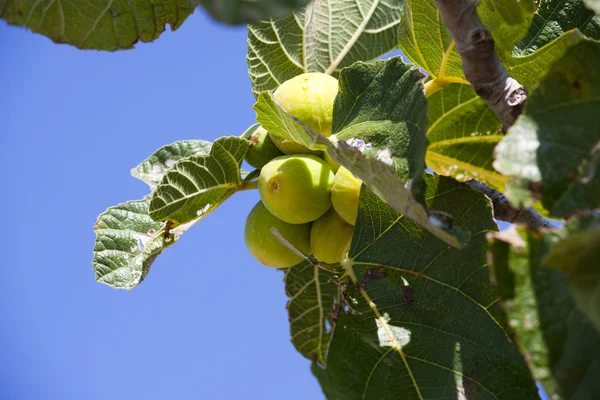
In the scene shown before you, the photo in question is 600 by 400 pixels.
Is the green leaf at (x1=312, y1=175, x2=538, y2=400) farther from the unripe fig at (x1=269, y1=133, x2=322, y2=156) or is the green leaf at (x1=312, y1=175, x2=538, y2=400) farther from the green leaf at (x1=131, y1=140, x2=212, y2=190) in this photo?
the green leaf at (x1=131, y1=140, x2=212, y2=190)

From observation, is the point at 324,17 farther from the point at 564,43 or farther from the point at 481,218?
the point at 481,218

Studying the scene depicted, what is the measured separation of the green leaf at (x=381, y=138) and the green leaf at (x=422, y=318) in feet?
0.60

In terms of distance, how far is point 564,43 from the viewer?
1343 millimetres

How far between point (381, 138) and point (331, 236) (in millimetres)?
→ 349

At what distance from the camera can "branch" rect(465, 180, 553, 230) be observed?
146 cm

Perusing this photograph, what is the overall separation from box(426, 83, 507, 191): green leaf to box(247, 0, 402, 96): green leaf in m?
0.42

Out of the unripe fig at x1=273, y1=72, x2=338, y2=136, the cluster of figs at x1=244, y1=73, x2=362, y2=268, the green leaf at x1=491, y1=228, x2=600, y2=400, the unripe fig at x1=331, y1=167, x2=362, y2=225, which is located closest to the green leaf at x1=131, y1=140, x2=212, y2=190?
the cluster of figs at x1=244, y1=73, x2=362, y2=268

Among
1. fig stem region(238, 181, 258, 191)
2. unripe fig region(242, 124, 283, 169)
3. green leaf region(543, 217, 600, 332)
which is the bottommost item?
green leaf region(543, 217, 600, 332)

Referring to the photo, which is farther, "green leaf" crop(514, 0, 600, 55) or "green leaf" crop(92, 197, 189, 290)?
"green leaf" crop(92, 197, 189, 290)

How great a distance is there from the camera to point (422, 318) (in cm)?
142

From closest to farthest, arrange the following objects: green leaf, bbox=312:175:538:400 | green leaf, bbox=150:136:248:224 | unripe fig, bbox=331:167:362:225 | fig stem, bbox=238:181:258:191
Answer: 1. green leaf, bbox=312:175:538:400
2. unripe fig, bbox=331:167:362:225
3. green leaf, bbox=150:136:248:224
4. fig stem, bbox=238:181:258:191

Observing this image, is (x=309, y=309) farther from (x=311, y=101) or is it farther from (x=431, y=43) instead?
(x=431, y=43)

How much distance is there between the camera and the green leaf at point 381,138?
1.04 meters

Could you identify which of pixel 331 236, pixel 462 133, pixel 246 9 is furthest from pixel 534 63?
pixel 246 9
